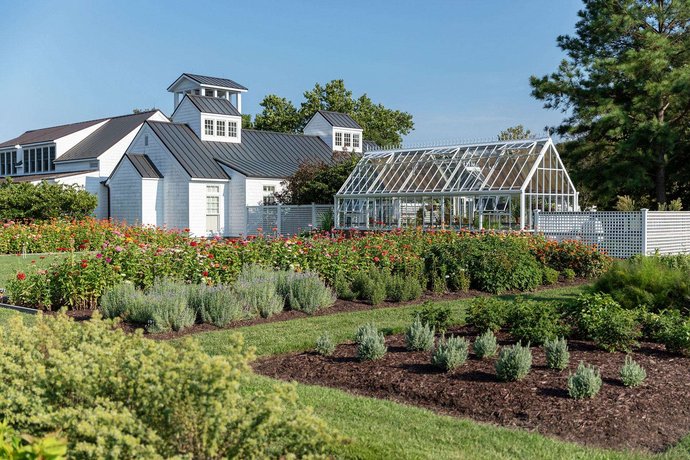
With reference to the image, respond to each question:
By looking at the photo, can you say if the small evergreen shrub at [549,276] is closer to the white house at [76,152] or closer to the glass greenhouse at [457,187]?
the glass greenhouse at [457,187]

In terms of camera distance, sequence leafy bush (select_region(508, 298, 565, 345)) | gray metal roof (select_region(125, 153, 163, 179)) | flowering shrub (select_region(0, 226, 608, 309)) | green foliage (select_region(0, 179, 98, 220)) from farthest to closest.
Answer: gray metal roof (select_region(125, 153, 163, 179)) → green foliage (select_region(0, 179, 98, 220)) → flowering shrub (select_region(0, 226, 608, 309)) → leafy bush (select_region(508, 298, 565, 345))

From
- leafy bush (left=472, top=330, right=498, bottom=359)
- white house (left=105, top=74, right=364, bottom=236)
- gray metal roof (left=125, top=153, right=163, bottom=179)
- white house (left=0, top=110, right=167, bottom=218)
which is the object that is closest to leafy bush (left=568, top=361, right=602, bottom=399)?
leafy bush (left=472, top=330, right=498, bottom=359)

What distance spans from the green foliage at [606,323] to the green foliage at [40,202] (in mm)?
27693

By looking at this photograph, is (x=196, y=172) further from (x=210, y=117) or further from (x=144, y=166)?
(x=210, y=117)

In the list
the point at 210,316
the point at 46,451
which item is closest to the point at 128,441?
the point at 46,451

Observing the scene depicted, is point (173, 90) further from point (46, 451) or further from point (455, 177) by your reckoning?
point (46, 451)

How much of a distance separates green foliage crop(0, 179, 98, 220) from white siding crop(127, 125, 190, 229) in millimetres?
3588

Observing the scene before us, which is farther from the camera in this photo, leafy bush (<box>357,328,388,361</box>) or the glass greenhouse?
the glass greenhouse

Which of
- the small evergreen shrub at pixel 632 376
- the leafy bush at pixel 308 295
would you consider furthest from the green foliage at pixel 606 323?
the leafy bush at pixel 308 295

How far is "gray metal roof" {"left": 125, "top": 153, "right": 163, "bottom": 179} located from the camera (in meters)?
36.2

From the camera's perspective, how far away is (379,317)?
36.4 feet

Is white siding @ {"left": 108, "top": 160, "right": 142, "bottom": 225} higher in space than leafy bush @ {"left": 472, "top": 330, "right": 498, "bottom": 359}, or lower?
higher

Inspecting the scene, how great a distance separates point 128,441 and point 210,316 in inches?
277

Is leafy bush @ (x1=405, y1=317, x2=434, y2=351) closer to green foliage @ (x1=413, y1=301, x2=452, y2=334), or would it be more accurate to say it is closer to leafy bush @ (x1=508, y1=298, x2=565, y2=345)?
green foliage @ (x1=413, y1=301, x2=452, y2=334)
